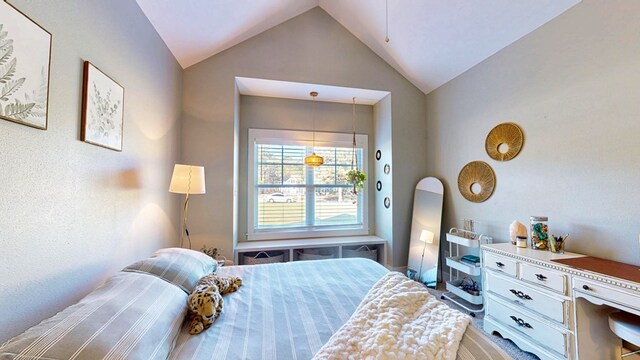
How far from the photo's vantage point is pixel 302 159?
12.7ft

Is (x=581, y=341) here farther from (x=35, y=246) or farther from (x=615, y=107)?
(x=35, y=246)

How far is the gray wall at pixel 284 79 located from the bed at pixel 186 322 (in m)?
1.32

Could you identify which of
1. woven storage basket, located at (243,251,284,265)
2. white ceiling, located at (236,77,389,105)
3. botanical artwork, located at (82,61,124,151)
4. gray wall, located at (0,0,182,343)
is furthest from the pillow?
white ceiling, located at (236,77,389,105)

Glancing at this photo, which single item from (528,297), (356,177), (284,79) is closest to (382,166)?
(356,177)

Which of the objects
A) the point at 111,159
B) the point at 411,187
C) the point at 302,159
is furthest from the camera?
the point at 302,159

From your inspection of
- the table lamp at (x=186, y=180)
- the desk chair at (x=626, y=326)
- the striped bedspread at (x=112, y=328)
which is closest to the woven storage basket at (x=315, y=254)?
the table lamp at (x=186, y=180)

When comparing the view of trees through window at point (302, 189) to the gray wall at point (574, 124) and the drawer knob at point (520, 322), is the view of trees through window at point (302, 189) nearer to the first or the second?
the gray wall at point (574, 124)

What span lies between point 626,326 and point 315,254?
288 cm

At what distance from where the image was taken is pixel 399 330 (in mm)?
1057

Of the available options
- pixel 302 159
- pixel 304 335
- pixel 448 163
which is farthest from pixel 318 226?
pixel 304 335

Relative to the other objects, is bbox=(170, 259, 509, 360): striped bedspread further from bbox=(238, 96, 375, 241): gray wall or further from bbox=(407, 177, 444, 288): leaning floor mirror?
bbox=(238, 96, 375, 241): gray wall

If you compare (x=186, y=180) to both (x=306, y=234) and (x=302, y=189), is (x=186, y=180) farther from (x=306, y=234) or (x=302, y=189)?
(x=306, y=234)

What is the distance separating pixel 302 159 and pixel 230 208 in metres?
1.35

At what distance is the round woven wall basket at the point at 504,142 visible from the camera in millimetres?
2438
